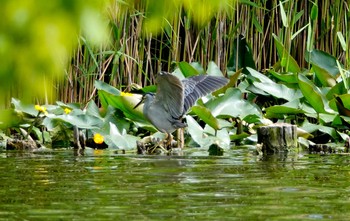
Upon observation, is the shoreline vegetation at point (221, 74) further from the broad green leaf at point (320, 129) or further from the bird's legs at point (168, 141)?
the bird's legs at point (168, 141)

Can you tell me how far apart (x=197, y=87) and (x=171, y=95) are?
0.31 meters

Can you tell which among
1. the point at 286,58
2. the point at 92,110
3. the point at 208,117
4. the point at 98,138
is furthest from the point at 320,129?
the point at 92,110

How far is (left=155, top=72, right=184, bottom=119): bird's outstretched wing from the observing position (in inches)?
237

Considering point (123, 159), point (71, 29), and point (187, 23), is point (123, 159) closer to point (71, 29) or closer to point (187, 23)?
point (187, 23)

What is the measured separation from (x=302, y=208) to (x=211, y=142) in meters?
3.41

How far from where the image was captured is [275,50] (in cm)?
821

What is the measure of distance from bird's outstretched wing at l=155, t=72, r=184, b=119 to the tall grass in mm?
995

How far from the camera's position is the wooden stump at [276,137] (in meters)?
5.76

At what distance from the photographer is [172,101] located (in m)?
6.36

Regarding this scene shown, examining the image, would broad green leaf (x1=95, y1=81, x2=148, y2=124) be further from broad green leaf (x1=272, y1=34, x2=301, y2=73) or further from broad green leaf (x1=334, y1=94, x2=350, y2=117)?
broad green leaf (x1=334, y1=94, x2=350, y2=117)

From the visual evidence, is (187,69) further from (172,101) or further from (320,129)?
(320,129)

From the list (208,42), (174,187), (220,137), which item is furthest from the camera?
(208,42)

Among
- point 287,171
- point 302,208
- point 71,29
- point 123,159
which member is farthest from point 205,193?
point 71,29

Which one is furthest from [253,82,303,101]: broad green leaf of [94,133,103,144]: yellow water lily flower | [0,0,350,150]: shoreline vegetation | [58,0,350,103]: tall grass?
[94,133,103,144]: yellow water lily flower
